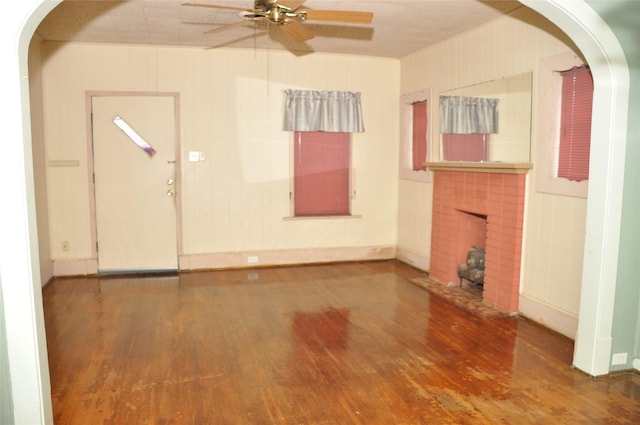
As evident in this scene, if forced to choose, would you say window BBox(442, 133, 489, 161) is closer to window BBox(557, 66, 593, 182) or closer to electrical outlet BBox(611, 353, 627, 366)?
window BBox(557, 66, 593, 182)

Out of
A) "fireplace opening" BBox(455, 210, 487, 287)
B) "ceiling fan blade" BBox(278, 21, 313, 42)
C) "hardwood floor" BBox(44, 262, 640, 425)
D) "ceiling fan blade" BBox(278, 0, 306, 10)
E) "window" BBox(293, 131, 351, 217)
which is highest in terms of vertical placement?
"ceiling fan blade" BBox(278, 0, 306, 10)

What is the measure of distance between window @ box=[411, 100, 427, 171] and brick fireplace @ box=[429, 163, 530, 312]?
0.60 m

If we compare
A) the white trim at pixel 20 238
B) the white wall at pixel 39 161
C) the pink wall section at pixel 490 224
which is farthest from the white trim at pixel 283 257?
the white trim at pixel 20 238

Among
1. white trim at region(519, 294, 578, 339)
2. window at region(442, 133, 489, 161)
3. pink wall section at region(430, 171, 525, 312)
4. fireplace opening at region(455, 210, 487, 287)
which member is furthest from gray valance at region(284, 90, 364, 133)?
white trim at region(519, 294, 578, 339)

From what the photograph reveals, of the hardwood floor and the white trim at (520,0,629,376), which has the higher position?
the white trim at (520,0,629,376)

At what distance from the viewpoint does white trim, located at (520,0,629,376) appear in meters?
2.96

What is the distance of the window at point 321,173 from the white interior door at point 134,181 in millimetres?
1501

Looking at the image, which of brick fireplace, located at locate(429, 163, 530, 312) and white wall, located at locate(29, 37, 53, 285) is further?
white wall, located at locate(29, 37, 53, 285)

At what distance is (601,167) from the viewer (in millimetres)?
3059

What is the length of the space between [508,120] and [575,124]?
0.72 meters

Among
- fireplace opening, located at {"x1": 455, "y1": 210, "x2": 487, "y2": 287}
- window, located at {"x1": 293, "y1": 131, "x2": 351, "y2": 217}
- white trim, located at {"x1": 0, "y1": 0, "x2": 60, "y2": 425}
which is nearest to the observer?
white trim, located at {"x1": 0, "y1": 0, "x2": 60, "y2": 425}

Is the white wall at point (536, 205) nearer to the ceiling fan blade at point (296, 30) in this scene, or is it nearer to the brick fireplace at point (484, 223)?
the brick fireplace at point (484, 223)

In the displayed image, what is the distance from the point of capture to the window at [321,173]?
20.6 feet

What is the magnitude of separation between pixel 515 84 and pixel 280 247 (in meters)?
3.30
